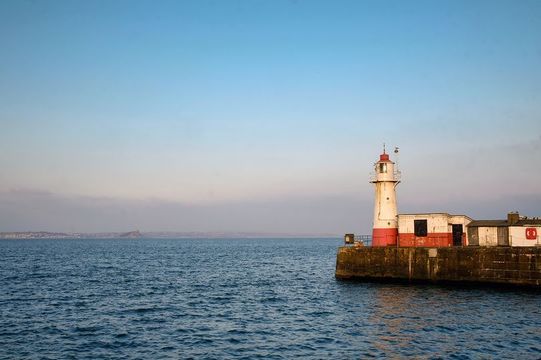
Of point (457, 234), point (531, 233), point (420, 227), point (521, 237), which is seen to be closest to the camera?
point (531, 233)

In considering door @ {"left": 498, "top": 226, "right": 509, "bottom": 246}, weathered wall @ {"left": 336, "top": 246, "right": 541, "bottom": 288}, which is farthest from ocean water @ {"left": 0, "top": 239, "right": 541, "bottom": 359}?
door @ {"left": 498, "top": 226, "right": 509, "bottom": 246}

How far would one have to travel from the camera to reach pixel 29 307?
125 ft

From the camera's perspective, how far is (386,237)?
50438mm

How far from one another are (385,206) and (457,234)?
781 centimetres

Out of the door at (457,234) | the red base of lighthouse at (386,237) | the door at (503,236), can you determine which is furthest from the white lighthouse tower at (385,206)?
the door at (503,236)

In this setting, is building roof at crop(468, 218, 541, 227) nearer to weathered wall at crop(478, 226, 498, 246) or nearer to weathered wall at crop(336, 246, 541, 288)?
weathered wall at crop(478, 226, 498, 246)

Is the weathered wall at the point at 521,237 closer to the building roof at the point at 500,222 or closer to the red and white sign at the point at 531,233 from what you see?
the red and white sign at the point at 531,233

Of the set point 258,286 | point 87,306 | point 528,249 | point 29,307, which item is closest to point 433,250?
point 528,249

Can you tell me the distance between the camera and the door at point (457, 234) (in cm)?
4759

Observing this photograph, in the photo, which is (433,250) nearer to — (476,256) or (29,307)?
(476,256)

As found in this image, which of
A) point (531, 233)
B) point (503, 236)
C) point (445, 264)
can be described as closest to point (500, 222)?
point (503, 236)

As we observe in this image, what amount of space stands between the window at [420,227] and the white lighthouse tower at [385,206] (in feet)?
7.14

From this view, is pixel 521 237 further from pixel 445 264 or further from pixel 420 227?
pixel 420 227

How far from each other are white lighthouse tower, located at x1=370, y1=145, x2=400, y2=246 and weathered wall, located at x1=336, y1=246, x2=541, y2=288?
2.34 metres
